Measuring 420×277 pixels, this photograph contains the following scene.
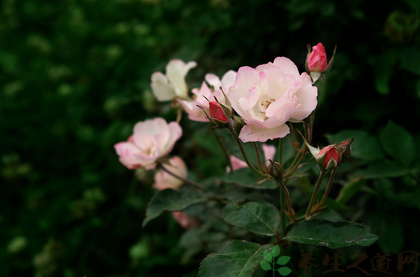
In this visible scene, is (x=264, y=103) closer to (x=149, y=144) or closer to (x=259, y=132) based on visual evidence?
(x=259, y=132)

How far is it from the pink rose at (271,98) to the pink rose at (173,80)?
0.34 m

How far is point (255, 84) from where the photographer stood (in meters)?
0.73

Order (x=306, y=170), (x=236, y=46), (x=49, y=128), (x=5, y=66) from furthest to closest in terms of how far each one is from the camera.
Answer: (x=5, y=66), (x=49, y=128), (x=236, y=46), (x=306, y=170)

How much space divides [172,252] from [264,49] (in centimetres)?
100

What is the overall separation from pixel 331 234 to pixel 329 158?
0.15 metres

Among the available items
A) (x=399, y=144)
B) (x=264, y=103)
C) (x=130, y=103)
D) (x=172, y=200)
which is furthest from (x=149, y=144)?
(x=130, y=103)

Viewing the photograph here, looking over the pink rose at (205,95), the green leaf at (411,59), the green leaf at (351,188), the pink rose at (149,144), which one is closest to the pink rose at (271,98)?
the pink rose at (205,95)

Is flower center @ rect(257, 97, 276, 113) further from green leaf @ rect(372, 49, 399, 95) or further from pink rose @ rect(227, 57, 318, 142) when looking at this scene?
green leaf @ rect(372, 49, 399, 95)

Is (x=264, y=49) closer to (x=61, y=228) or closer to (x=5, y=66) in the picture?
(x=61, y=228)

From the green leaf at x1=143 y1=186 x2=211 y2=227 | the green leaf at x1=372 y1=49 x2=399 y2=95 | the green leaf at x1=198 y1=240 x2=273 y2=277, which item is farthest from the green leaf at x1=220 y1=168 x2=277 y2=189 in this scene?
the green leaf at x1=372 y1=49 x2=399 y2=95

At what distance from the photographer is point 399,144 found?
1.02m

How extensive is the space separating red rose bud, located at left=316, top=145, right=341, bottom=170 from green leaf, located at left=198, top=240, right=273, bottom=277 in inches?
7.6

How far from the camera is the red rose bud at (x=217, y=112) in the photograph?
2.29 ft

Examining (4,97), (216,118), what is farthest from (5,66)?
(216,118)
